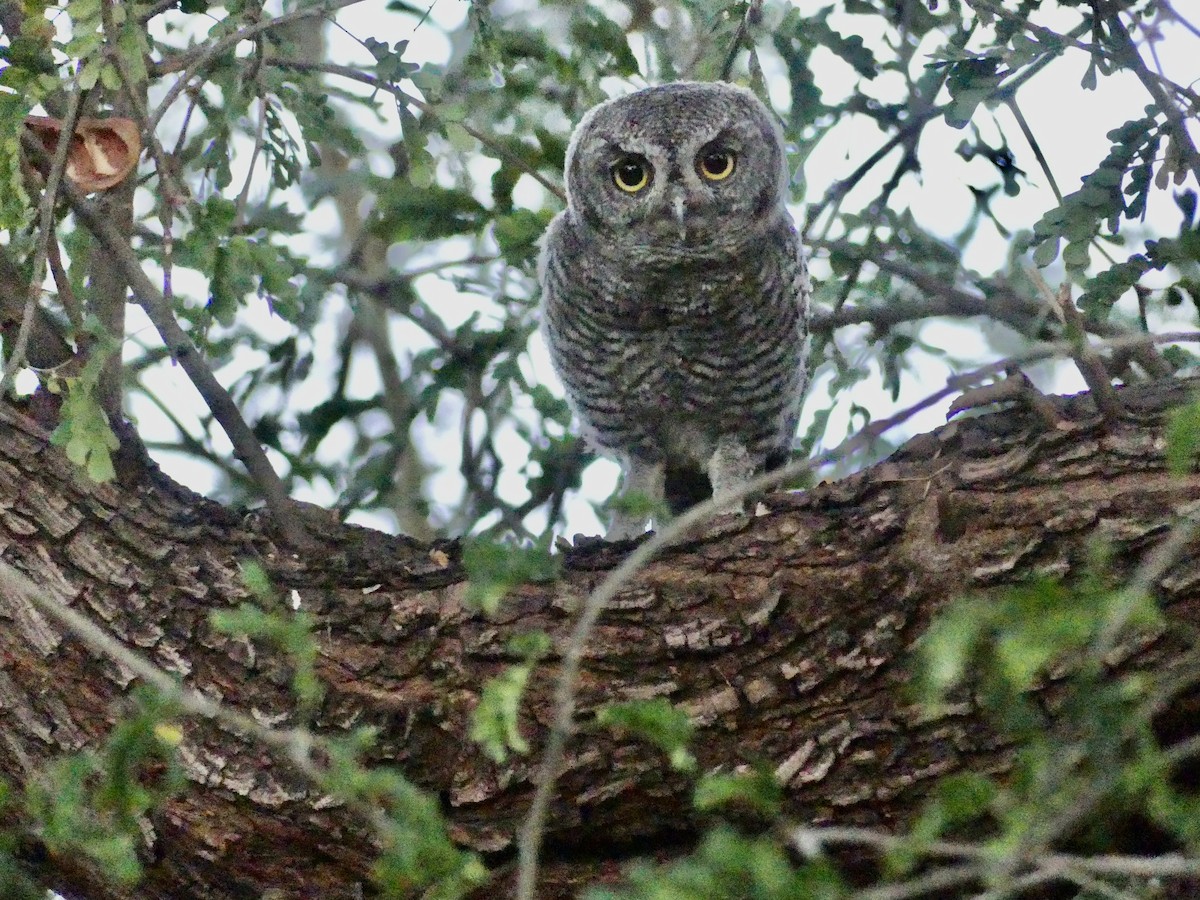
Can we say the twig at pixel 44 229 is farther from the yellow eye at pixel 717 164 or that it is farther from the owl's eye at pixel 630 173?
the yellow eye at pixel 717 164

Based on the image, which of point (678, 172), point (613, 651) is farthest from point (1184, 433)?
point (678, 172)

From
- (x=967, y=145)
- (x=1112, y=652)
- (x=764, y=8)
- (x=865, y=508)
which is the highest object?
(x=764, y=8)

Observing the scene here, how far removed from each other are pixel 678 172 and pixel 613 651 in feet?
6.44

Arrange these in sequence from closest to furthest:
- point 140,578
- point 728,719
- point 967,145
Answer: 1. point 728,719
2. point 140,578
3. point 967,145

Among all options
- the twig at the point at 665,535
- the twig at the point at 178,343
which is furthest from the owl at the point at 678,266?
the twig at the point at 665,535

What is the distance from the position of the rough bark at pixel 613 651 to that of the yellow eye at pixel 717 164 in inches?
66.2

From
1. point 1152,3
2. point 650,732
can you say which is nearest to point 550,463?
A: point 1152,3

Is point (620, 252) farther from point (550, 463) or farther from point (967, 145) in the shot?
point (967, 145)

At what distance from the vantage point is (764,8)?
12.6 feet

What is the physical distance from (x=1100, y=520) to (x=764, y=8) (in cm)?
190

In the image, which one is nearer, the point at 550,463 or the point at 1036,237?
the point at 1036,237

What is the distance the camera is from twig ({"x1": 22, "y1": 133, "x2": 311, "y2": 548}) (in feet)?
8.57

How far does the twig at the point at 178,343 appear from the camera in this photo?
2613 mm

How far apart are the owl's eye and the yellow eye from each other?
168mm
